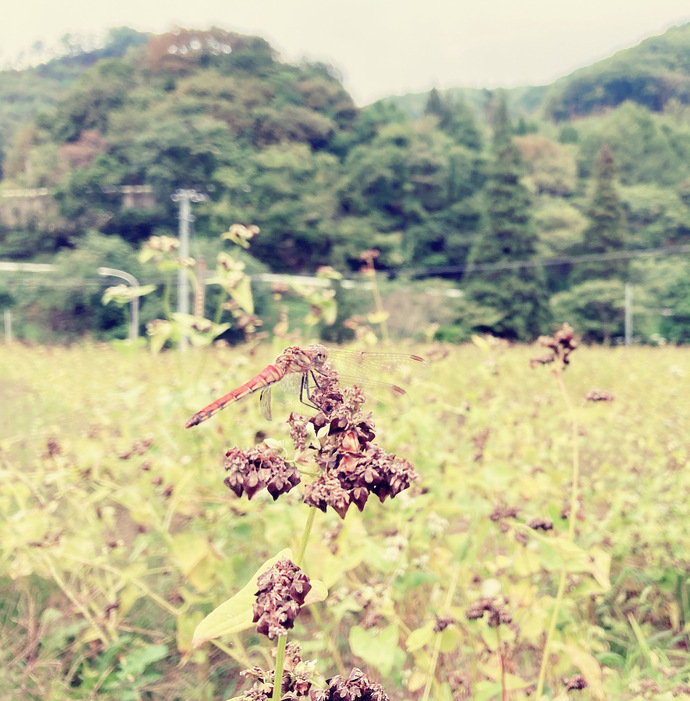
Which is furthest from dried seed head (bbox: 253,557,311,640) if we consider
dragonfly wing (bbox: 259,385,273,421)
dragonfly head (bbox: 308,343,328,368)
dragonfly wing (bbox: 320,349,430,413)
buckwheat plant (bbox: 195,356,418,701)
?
dragonfly wing (bbox: 320,349,430,413)

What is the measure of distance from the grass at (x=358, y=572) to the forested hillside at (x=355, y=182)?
47.2 feet

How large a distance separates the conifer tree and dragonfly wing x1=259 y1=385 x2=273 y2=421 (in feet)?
56.7

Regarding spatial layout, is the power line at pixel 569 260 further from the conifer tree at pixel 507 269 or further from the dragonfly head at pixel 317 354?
the dragonfly head at pixel 317 354

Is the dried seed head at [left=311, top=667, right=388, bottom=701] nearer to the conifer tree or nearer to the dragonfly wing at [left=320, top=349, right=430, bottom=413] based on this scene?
the dragonfly wing at [left=320, top=349, right=430, bottom=413]

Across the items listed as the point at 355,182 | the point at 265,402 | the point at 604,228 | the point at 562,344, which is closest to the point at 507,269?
the point at 604,228

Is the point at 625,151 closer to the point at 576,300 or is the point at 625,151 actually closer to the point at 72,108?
the point at 576,300

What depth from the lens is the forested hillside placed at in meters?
19.3

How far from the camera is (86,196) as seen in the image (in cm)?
2197

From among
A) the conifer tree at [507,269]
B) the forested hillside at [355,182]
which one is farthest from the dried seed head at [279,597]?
the conifer tree at [507,269]

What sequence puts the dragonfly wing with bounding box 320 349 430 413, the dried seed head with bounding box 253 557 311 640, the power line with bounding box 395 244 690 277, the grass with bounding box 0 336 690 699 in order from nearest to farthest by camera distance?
the dried seed head with bounding box 253 557 311 640 → the dragonfly wing with bounding box 320 349 430 413 → the grass with bounding box 0 336 690 699 → the power line with bounding box 395 244 690 277

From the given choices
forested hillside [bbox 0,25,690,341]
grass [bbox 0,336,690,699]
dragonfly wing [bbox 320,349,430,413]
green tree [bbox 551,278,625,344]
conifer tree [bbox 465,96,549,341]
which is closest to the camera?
dragonfly wing [bbox 320,349,430,413]

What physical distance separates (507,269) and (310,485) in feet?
64.7

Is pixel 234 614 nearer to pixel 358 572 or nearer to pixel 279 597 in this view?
pixel 279 597

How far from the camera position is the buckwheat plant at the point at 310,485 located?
379mm
